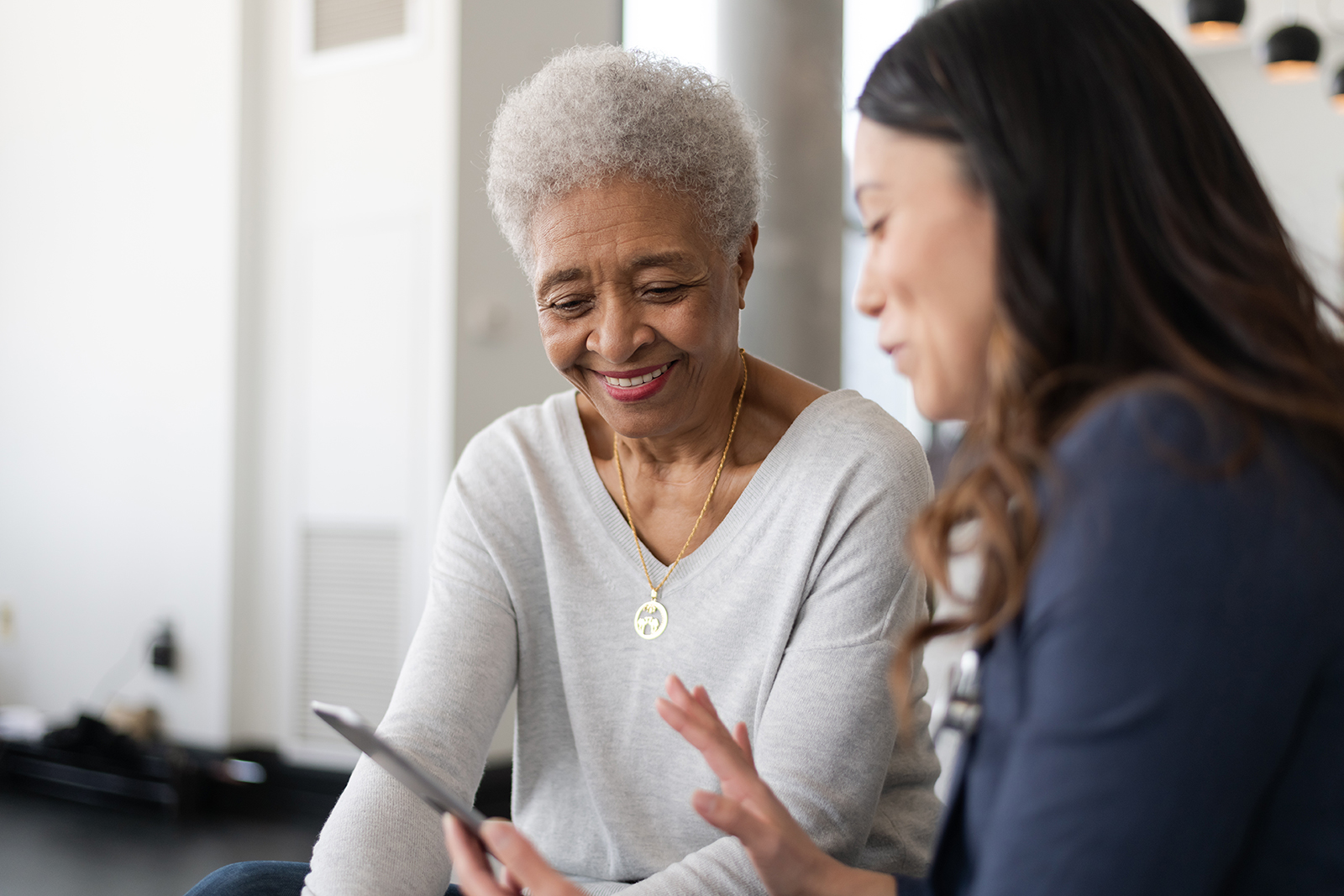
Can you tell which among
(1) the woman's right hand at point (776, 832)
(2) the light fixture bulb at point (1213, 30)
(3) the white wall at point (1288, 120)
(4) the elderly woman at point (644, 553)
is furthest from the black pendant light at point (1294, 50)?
(1) the woman's right hand at point (776, 832)

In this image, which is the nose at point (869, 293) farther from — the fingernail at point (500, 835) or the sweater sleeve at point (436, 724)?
the sweater sleeve at point (436, 724)

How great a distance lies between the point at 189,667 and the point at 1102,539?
12.1ft

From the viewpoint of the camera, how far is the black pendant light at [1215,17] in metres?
3.74

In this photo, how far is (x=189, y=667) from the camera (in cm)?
372

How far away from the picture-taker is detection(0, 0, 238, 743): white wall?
3.71 m

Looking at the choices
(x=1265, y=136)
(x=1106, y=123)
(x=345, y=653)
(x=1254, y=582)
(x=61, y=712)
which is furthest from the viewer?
(x=1265, y=136)

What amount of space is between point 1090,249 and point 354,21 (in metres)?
3.41

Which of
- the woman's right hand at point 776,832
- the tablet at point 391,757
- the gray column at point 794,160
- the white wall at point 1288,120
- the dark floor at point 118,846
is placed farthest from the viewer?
the white wall at point 1288,120

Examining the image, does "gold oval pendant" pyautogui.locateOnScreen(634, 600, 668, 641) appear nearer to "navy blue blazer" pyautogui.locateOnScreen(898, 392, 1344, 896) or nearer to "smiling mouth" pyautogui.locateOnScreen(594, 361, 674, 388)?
"smiling mouth" pyautogui.locateOnScreen(594, 361, 674, 388)

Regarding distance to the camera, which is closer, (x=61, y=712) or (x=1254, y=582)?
(x=1254, y=582)

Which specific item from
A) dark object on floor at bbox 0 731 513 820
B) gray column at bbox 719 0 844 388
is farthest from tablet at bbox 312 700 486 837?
dark object on floor at bbox 0 731 513 820

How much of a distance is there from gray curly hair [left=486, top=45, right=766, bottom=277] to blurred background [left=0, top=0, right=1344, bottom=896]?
2.08 meters

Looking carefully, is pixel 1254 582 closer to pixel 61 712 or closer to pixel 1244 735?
pixel 1244 735

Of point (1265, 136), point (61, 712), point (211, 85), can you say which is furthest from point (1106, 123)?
point (1265, 136)
